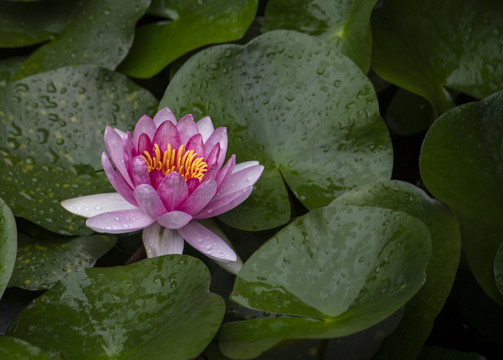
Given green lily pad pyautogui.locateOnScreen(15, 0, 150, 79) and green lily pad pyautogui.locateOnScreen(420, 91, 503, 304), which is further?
green lily pad pyautogui.locateOnScreen(15, 0, 150, 79)

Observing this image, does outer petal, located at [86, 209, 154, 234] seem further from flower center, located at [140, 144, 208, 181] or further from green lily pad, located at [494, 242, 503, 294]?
green lily pad, located at [494, 242, 503, 294]

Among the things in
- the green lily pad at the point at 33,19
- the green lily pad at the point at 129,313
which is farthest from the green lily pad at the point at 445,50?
the green lily pad at the point at 33,19

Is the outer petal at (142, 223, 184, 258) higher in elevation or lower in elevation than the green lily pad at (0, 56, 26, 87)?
lower

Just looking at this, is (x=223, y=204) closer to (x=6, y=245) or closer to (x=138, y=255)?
(x=138, y=255)

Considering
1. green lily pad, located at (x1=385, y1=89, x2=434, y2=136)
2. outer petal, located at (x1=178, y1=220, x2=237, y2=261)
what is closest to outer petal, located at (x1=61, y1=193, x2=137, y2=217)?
outer petal, located at (x1=178, y1=220, x2=237, y2=261)

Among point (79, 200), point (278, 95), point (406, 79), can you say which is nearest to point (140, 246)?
point (79, 200)

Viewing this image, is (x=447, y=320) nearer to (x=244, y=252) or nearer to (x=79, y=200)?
(x=244, y=252)

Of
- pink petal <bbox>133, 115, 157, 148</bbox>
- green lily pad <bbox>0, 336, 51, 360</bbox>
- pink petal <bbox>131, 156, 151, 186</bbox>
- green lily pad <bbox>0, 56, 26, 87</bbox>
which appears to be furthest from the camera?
green lily pad <bbox>0, 56, 26, 87</bbox>
